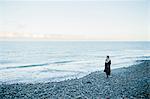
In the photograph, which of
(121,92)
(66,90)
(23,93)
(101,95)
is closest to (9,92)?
(23,93)

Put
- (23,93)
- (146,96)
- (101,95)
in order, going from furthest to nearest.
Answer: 1. (23,93)
2. (101,95)
3. (146,96)

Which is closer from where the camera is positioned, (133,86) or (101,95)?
(101,95)

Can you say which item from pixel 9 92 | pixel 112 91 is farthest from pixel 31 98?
pixel 112 91

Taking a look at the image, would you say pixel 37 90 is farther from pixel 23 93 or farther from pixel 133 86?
pixel 133 86

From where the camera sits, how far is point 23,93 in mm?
11852

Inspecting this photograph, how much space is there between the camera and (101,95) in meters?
10.9

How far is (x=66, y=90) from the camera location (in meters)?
12.2

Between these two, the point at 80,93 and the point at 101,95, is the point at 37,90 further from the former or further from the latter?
the point at 101,95

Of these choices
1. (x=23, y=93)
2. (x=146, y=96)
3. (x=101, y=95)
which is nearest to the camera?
(x=146, y=96)

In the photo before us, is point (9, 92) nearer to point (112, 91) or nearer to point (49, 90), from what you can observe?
point (49, 90)

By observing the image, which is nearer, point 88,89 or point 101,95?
point 101,95

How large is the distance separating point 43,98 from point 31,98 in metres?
0.64

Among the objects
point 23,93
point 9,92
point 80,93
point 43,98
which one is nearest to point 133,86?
point 80,93

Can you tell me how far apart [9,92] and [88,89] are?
4668 millimetres
